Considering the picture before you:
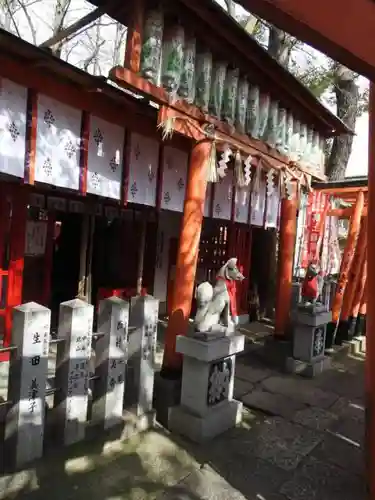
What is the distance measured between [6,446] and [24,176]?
3115 mm

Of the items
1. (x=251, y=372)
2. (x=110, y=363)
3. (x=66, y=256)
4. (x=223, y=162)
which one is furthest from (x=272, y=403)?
(x=66, y=256)

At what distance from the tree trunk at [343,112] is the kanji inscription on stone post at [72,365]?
13.8 m

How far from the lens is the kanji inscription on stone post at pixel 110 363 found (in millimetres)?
5044

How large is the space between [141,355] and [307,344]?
4.49 m

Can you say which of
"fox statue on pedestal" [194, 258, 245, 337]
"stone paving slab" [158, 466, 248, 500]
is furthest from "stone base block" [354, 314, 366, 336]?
"stone paving slab" [158, 466, 248, 500]

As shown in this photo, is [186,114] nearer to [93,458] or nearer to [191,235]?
[191,235]

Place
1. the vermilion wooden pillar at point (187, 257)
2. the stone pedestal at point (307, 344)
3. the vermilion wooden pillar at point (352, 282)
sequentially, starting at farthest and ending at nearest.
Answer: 1. the vermilion wooden pillar at point (352, 282)
2. the stone pedestal at point (307, 344)
3. the vermilion wooden pillar at point (187, 257)

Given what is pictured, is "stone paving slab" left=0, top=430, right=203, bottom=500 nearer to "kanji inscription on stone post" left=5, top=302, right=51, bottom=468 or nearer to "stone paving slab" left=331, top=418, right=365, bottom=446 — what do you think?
"kanji inscription on stone post" left=5, top=302, right=51, bottom=468

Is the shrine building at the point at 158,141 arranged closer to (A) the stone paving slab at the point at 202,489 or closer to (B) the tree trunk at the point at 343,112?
(A) the stone paving slab at the point at 202,489

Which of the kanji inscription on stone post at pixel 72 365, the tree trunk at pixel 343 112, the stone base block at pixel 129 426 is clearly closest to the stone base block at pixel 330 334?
the stone base block at pixel 129 426

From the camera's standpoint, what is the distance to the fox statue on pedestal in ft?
18.3

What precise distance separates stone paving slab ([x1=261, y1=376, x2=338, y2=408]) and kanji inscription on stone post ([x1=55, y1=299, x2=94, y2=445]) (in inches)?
158

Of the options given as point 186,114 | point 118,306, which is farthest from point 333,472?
point 186,114

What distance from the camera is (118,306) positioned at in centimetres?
514
